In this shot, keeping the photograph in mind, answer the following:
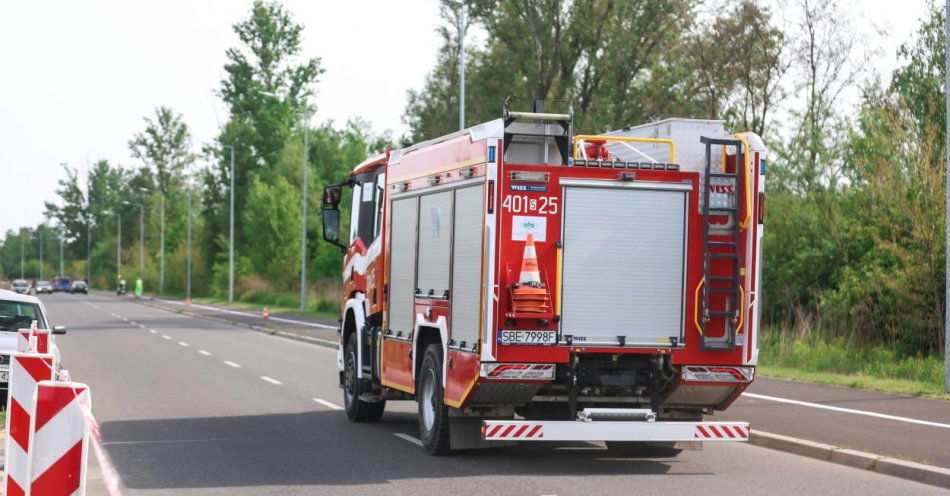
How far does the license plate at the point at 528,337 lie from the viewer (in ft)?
36.7

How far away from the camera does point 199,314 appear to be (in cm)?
5912

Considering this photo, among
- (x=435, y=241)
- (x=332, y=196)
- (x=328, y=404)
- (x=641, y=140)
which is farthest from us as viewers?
(x=328, y=404)

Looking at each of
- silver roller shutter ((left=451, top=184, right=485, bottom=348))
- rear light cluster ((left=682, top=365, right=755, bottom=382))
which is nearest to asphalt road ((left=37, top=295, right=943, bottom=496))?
rear light cluster ((left=682, top=365, right=755, bottom=382))

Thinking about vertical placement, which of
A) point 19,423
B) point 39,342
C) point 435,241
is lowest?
point 39,342

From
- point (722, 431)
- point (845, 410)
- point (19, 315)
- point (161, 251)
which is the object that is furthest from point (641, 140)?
point (161, 251)

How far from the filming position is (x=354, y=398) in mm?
15875

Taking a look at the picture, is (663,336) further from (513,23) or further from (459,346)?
(513,23)

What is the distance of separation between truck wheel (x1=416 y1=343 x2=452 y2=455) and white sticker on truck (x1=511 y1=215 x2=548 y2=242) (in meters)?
1.72

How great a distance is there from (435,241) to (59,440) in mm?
6682

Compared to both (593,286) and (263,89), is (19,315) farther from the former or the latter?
(263,89)

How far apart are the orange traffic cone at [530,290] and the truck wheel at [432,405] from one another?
1.48m

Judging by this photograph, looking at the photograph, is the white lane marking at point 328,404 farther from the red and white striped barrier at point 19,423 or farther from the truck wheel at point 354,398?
the red and white striped barrier at point 19,423

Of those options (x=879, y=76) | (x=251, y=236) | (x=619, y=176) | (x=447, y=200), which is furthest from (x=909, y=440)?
(x=251, y=236)

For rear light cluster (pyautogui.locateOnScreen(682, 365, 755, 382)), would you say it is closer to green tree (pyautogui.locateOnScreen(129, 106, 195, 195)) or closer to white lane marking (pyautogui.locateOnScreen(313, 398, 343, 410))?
white lane marking (pyautogui.locateOnScreen(313, 398, 343, 410))
